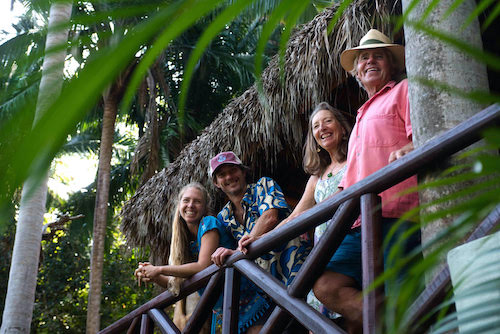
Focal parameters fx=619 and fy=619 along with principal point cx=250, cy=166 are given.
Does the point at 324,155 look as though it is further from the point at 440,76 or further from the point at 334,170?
the point at 440,76

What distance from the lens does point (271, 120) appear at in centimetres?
436

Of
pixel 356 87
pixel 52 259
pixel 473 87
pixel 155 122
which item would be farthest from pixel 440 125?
pixel 52 259

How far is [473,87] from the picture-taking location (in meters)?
1.99

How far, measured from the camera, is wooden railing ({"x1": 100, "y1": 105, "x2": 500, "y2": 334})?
64.2 inches

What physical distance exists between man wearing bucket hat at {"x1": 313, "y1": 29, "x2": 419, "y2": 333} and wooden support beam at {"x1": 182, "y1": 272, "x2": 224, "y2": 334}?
27.7 inches

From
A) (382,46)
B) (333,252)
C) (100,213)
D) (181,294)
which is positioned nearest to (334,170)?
(382,46)

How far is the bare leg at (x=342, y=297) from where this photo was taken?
2141 millimetres

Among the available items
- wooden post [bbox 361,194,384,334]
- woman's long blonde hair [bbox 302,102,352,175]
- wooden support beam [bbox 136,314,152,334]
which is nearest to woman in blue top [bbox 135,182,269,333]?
wooden support beam [bbox 136,314,152,334]

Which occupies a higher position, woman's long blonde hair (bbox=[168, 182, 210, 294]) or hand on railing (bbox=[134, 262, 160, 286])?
woman's long blonde hair (bbox=[168, 182, 210, 294])

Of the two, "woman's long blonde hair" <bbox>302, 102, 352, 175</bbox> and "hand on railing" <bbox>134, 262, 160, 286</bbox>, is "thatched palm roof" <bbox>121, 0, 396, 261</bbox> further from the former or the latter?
"hand on railing" <bbox>134, 262, 160, 286</bbox>

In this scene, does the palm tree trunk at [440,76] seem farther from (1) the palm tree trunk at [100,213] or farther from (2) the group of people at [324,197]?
(1) the palm tree trunk at [100,213]

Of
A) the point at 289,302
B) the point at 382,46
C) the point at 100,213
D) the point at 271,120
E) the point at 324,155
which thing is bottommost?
the point at 289,302

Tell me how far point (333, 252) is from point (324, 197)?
2.02 ft

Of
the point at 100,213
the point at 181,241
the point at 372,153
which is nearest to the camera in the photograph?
the point at 372,153
